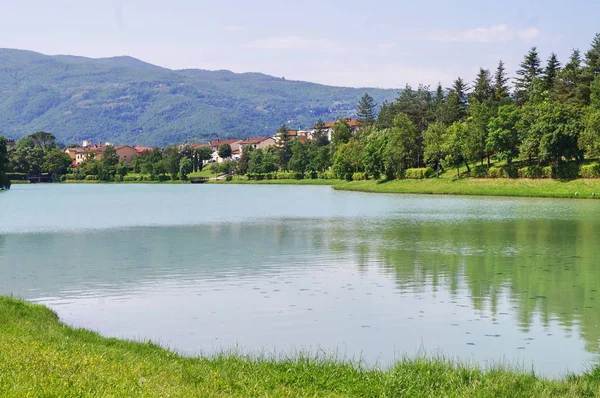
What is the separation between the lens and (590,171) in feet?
292

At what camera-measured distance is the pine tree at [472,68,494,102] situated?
14155 cm

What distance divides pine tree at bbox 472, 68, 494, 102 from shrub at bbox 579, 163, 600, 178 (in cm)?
5287

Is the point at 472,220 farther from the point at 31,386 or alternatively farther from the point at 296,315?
the point at 31,386

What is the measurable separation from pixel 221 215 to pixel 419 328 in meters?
50.5

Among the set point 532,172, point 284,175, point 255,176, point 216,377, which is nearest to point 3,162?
point 284,175

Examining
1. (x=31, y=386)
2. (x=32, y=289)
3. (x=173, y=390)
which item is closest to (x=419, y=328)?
(x=173, y=390)

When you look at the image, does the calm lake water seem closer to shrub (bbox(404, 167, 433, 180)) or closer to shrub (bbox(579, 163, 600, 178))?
shrub (bbox(579, 163, 600, 178))

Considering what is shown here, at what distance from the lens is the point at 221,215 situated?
229 ft

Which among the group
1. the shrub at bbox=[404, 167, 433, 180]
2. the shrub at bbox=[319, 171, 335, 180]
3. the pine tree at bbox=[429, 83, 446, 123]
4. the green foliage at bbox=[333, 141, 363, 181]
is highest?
the pine tree at bbox=[429, 83, 446, 123]

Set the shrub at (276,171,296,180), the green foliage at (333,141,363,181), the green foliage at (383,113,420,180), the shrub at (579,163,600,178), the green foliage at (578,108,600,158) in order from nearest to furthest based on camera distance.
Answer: the green foliage at (578,108,600,158) < the shrub at (579,163,600,178) < the green foliage at (383,113,420,180) < the green foliage at (333,141,363,181) < the shrub at (276,171,296,180)

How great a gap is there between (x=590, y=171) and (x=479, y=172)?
2111 cm

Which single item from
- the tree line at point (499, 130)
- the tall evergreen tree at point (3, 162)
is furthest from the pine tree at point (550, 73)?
the tall evergreen tree at point (3, 162)

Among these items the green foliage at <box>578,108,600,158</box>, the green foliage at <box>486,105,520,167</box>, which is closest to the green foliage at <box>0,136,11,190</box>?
the green foliage at <box>486,105,520,167</box>

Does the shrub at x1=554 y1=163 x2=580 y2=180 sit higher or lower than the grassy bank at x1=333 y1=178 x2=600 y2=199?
higher
